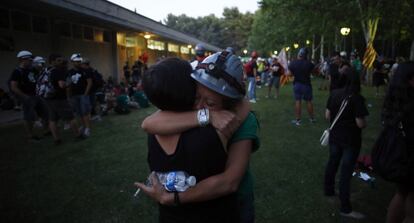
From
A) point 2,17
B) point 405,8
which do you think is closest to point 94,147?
point 2,17

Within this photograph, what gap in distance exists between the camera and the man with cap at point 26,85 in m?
7.12

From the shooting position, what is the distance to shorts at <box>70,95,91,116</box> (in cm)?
760

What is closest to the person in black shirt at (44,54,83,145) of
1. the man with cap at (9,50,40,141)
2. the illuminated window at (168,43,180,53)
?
the man with cap at (9,50,40,141)

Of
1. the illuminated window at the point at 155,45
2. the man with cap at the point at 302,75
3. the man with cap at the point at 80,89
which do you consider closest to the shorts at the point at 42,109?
the man with cap at the point at 80,89

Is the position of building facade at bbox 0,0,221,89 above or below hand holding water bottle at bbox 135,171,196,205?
above

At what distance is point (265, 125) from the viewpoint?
8.73m

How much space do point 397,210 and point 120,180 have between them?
3.65 m

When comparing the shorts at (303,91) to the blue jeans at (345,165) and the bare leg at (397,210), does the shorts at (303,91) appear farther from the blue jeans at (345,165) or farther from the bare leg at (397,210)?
the bare leg at (397,210)

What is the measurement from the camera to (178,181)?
149 cm

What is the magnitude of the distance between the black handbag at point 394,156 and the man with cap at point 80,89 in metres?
6.51

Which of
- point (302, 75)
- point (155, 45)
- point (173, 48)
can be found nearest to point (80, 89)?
point (302, 75)

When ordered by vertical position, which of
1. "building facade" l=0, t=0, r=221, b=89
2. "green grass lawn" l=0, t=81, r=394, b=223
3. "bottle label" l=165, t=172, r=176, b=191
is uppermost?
"building facade" l=0, t=0, r=221, b=89

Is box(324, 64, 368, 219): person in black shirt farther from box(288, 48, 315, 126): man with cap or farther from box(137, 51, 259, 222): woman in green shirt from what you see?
box(288, 48, 315, 126): man with cap

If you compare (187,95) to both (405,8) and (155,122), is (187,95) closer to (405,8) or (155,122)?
(155,122)
